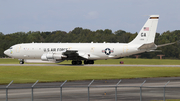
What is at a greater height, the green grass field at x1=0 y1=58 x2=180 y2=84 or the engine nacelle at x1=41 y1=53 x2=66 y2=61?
the engine nacelle at x1=41 y1=53 x2=66 y2=61

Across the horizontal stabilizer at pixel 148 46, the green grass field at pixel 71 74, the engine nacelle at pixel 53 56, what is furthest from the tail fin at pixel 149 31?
the engine nacelle at pixel 53 56

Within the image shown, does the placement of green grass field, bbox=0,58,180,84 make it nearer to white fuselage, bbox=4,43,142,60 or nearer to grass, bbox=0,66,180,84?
grass, bbox=0,66,180,84

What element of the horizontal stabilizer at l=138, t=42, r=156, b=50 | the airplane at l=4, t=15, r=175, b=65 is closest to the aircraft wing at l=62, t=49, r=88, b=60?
the airplane at l=4, t=15, r=175, b=65

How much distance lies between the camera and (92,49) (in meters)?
62.2

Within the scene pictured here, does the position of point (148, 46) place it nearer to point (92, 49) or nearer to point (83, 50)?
point (92, 49)

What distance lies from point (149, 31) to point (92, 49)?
41.1 feet

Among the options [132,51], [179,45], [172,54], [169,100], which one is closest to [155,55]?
[172,54]

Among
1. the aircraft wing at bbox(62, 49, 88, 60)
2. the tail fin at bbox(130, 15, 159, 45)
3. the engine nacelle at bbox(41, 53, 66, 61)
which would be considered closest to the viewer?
the aircraft wing at bbox(62, 49, 88, 60)

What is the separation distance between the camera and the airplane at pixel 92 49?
58969mm

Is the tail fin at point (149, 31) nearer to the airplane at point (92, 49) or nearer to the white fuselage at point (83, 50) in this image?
the airplane at point (92, 49)

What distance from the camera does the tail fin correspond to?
60.1 m

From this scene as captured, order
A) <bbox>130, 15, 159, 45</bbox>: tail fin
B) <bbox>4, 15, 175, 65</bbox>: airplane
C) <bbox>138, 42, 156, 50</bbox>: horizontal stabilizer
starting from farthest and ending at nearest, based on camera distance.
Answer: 1. <bbox>130, 15, 159, 45</bbox>: tail fin
2. <bbox>4, 15, 175, 65</bbox>: airplane
3. <bbox>138, 42, 156, 50</bbox>: horizontal stabilizer

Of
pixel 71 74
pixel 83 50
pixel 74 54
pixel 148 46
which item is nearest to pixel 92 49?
pixel 83 50

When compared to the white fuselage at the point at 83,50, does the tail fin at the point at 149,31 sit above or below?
above
